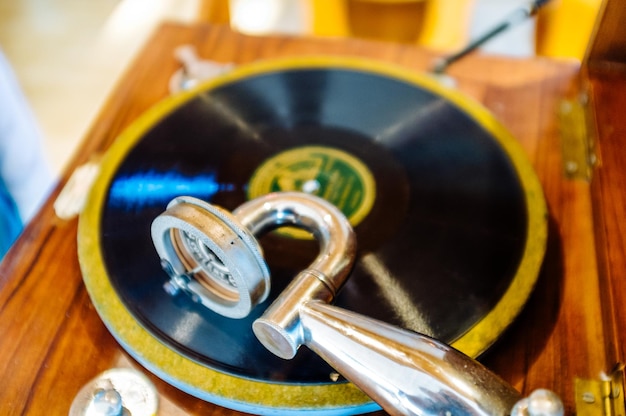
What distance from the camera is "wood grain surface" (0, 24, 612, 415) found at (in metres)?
0.57

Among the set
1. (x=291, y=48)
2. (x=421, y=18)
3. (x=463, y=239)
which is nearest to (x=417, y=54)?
(x=291, y=48)

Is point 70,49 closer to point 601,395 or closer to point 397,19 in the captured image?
point 397,19

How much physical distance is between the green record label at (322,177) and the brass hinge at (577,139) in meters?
0.26

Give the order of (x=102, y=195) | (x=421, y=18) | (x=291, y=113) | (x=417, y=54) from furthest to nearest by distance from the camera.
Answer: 1. (x=421, y=18)
2. (x=417, y=54)
3. (x=291, y=113)
4. (x=102, y=195)

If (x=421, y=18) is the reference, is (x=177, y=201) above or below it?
above

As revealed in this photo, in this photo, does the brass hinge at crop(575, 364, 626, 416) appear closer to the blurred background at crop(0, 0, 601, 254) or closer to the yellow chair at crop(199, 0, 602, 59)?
the blurred background at crop(0, 0, 601, 254)

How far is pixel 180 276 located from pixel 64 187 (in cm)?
27

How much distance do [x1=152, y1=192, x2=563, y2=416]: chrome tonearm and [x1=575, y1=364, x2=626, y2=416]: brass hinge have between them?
15 cm

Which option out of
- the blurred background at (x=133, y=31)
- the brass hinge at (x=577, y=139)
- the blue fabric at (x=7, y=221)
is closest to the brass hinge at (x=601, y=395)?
the brass hinge at (x=577, y=139)

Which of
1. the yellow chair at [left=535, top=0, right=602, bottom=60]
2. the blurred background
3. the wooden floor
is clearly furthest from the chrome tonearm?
the wooden floor

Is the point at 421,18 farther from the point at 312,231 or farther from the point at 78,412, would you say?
the point at 78,412

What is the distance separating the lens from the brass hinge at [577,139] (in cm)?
75

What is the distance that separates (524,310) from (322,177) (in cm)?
28

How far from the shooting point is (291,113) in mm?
804
